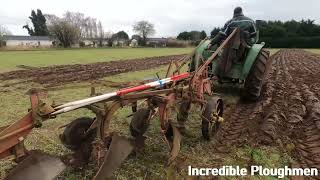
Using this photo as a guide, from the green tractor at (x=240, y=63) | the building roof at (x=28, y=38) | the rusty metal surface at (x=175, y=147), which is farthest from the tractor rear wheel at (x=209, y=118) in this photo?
the building roof at (x=28, y=38)

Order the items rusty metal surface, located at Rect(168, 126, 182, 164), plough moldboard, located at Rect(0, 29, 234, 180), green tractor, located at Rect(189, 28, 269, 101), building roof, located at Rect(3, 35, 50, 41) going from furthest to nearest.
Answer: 1. building roof, located at Rect(3, 35, 50, 41)
2. green tractor, located at Rect(189, 28, 269, 101)
3. rusty metal surface, located at Rect(168, 126, 182, 164)
4. plough moldboard, located at Rect(0, 29, 234, 180)

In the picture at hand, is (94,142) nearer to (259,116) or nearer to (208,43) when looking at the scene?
(259,116)

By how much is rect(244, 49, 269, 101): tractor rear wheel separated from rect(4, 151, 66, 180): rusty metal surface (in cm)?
569

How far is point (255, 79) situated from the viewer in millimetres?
8758

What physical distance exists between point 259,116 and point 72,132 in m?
4.04

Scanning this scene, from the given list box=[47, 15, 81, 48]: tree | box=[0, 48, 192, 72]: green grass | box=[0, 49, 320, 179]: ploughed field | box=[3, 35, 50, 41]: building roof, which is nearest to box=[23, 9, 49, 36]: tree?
box=[3, 35, 50, 41]: building roof

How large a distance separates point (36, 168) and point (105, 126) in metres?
0.96

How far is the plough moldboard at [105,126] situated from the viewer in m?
3.77

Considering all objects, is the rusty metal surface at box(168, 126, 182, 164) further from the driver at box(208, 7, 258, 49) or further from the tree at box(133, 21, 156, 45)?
the tree at box(133, 21, 156, 45)

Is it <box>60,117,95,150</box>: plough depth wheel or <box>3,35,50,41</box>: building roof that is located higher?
<box>60,117,95,150</box>: plough depth wheel

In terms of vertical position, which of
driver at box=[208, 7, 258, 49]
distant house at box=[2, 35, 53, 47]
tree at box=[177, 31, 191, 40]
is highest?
driver at box=[208, 7, 258, 49]

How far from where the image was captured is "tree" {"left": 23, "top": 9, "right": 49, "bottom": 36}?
10490cm

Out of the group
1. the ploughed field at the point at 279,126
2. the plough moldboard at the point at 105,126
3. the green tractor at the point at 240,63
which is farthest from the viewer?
the green tractor at the point at 240,63

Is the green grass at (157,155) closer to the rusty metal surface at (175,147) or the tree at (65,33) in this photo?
the rusty metal surface at (175,147)
